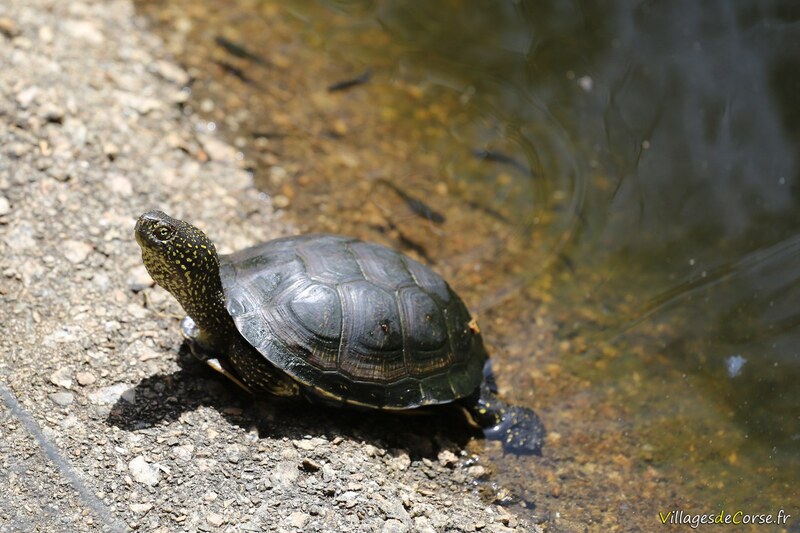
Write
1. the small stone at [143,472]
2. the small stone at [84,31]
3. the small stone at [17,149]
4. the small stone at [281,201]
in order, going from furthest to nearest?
the small stone at [84,31], the small stone at [281,201], the small stone at [17,149], the small stone at [143,472]

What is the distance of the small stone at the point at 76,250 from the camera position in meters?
4.06

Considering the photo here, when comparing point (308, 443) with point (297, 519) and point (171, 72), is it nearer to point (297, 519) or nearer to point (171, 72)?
point (297, 519)

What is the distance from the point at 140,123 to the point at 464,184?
2.31 m

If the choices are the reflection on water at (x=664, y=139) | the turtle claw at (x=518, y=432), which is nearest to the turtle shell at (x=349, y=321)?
the turtle claw at (x=518, y=432)

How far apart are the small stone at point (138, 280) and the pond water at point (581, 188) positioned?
127 centimetres

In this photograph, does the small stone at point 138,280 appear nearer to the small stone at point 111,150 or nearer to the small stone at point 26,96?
the small stone at point 111,150

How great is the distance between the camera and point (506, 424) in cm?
410

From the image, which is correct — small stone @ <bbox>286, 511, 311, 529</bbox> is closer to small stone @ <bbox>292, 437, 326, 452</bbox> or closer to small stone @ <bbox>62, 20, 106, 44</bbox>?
small stone @ <bbox>292, 437, 326, 452</bbox>

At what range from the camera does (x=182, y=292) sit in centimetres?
353

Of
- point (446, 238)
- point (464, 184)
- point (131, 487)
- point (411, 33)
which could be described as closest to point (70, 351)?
point (131, 487)

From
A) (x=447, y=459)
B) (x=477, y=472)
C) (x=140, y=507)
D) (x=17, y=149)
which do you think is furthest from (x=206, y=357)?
(x=17, y=149)

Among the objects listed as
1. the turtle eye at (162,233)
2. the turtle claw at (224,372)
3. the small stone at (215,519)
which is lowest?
the small stone at (215,519)

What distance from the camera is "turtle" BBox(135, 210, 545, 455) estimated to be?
3.50 metres

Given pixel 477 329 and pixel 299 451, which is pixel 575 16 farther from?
pixel 299 451
